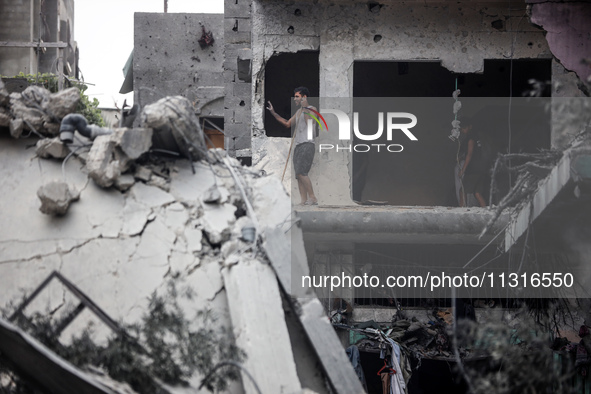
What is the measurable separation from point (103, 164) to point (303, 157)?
21.6 ft

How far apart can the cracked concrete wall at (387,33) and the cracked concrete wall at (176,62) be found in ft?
17.4

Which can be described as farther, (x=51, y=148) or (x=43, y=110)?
(x=43, y=110)

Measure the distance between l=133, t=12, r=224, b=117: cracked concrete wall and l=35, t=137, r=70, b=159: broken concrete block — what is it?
12.4 m

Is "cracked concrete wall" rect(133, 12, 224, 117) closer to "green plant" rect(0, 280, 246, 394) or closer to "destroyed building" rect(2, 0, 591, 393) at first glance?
"destroyed building" rect(2, 0, 591, 393)

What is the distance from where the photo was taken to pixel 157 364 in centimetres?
538

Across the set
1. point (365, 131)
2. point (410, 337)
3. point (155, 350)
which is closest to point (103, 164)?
point (155, 350)

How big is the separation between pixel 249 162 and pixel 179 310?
396 inches

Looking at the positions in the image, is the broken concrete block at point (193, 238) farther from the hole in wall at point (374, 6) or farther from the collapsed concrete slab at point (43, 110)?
Answer: the hole in wall at point (374, 6)

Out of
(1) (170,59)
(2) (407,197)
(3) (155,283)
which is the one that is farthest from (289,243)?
(1) (170,59)

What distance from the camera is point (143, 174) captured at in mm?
6703

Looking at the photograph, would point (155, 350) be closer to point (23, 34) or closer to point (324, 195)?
point (324, 195)

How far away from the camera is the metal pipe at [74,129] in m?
6.63

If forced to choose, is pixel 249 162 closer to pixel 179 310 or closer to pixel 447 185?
pixel 447 185

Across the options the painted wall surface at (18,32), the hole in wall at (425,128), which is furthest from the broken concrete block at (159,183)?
the painted wall surface at (18,32)
